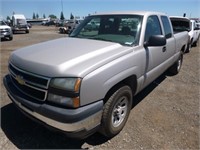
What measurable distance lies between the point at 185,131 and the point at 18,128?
276 cm

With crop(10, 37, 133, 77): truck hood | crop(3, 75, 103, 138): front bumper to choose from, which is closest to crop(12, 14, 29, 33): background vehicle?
crop(10, 37, 133, 77): truck hood

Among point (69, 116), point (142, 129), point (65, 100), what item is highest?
point (65, 100)

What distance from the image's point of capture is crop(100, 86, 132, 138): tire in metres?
2.71

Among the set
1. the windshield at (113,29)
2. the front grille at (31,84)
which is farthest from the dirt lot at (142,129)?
the windshield at (113,29)

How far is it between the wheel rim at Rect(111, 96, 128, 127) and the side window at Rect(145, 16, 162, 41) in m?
1.26

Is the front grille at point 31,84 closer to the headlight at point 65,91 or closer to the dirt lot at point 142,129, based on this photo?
the headlight at point 65,91

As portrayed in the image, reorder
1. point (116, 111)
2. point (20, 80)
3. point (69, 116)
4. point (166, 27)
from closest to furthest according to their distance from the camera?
point (69, 116) → point (20, 80) → point (116, 111) → point (166, 27)

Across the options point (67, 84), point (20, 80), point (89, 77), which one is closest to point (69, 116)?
point (67, 84)

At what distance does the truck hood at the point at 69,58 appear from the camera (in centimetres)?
238

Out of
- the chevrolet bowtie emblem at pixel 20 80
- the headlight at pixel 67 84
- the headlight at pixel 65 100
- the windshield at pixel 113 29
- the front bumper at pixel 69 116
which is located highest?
the windshield at pixel 113 29

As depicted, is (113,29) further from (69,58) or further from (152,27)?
(69,58)

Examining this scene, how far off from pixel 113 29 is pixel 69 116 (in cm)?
218

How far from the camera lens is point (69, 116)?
7.33ft

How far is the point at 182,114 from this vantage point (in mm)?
3836
